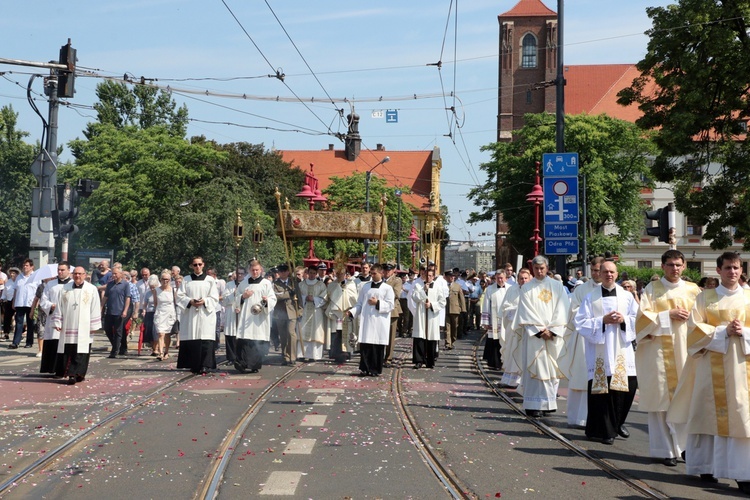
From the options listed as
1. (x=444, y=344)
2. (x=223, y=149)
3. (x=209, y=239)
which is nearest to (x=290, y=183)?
(x=223, y=149)

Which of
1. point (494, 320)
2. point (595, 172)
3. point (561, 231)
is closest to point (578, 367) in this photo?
point (494, 320)

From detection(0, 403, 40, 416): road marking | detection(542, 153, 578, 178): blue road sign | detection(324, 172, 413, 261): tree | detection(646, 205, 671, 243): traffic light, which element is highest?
detection(324, 172, 413, 261): tree

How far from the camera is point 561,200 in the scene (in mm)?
20859

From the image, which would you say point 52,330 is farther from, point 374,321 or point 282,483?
point 282,483

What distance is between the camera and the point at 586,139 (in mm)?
55906

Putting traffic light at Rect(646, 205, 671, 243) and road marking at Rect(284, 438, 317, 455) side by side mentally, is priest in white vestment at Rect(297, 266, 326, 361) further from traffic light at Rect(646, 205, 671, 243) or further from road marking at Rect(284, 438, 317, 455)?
road marking at Rect(284, 438, 317, 455)

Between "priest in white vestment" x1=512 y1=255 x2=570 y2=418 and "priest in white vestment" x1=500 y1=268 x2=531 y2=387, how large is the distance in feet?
7.11

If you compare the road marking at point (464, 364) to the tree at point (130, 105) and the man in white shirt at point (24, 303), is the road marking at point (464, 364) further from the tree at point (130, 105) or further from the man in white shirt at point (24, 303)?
the tree at point (130, 105)

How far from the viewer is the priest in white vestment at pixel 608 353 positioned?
33.9 feet

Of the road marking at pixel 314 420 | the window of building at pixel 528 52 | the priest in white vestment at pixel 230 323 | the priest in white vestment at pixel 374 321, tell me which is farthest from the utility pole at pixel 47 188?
the window of building at pixel 528 52

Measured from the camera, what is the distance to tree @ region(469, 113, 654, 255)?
5503 cm

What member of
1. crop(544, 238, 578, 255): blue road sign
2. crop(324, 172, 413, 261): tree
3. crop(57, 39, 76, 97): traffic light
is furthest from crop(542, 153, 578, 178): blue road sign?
crop(324, 172, 413, 261): tree

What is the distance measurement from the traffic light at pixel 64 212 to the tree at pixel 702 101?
1460 cm

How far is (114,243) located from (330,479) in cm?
5476
